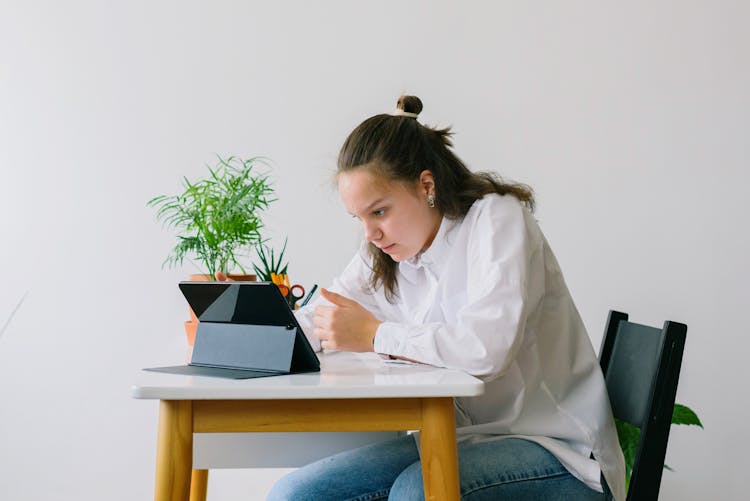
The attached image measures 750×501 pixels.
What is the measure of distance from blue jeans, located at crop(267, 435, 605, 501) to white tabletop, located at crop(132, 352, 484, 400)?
0.19 m

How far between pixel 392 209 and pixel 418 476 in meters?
0.49

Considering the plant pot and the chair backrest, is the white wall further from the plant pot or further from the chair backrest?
the chair backrest

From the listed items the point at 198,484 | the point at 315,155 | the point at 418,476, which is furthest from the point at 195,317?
the point at 315,155

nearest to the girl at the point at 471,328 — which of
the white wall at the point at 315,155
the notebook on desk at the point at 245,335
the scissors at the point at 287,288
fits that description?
the notebook on desk at the point at 245,335

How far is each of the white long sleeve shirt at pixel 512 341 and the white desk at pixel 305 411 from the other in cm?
17

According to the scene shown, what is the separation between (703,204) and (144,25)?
1858 millimetres

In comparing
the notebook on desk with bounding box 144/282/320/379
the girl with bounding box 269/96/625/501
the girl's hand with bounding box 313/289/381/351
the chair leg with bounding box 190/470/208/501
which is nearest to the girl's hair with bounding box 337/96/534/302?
the girl with bounding box 269/96/625/501

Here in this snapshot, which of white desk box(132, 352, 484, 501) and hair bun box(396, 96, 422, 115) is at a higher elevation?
hair bun box(396, 96, 422, 115)

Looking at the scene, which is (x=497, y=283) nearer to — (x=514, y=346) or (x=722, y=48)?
(x=514, y=346)

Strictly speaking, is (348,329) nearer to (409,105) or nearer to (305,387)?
(305,387)

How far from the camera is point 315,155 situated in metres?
2.62

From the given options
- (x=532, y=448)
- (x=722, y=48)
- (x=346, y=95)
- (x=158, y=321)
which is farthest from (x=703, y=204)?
(x=158, y=321)

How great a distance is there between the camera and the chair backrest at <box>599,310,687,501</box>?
3.96ft

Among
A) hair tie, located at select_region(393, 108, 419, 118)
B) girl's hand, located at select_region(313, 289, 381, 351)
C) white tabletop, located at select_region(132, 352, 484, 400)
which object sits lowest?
white tabletop, located at select_region(132, 352, 484, 400)
